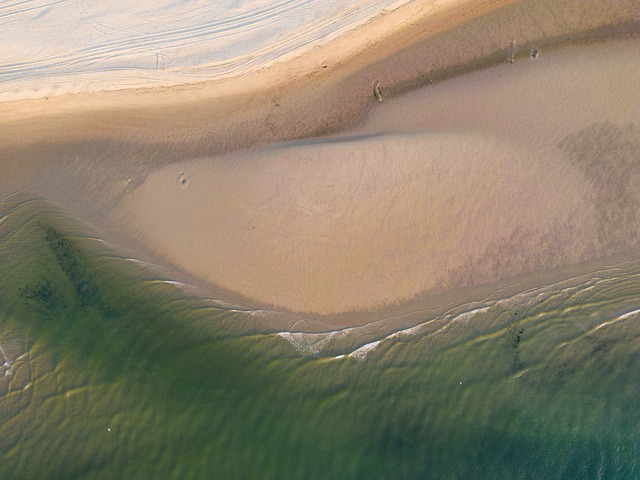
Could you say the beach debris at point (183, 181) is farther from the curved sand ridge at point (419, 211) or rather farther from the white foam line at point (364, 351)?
the white foam line at point (364, 351)

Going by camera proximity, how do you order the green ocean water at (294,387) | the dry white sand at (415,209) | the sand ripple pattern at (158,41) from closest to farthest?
1. the green ocean water at (294,387)
2. the dry white sand at (415,209)
3. the sand ripple pattern at (158,41)

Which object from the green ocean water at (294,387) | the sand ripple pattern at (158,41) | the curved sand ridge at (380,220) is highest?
the sand ripple pattern at (158,41)

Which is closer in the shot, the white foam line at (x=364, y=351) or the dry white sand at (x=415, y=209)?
the white foam line at (x=364, y=351)

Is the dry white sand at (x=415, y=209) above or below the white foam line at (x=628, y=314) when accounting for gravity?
above

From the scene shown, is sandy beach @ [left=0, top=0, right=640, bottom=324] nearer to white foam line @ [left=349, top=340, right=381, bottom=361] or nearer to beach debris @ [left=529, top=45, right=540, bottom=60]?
beach debris @ [left=529, top=45, right=540, bottom=60]

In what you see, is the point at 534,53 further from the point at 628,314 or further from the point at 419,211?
the point at 628,314

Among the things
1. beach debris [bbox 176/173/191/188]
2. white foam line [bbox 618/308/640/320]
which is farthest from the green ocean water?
beach debris [bbox 176/173/191/188]

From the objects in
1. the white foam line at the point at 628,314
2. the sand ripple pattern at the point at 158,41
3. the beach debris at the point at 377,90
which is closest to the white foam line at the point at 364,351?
the white foam line at the point at 628,314
